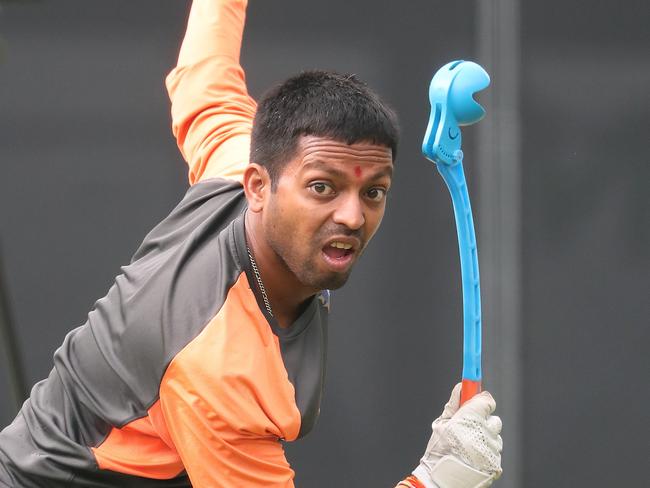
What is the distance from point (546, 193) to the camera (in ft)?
15.4

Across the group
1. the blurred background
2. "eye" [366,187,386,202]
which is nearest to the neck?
"eye" [366,187,386,202]

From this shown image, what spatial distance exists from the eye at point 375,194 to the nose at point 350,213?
63mm

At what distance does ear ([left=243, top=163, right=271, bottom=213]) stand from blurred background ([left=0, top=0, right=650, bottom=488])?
7.05ft

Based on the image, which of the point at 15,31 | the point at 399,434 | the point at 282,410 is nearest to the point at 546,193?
the point at 399,434

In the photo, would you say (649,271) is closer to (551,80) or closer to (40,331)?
(551,80)

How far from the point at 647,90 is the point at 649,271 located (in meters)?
0.70

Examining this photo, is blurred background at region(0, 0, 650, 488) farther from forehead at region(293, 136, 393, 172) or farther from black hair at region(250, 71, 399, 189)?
forehead at region(293, 136, 393, 172)

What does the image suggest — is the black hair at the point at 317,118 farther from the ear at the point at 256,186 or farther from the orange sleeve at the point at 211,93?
the orange sleeve at the point at 211,93

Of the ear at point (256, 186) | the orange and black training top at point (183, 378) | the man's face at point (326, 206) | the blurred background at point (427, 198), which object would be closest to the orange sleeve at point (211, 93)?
the orange and black training top at point (183, 378)

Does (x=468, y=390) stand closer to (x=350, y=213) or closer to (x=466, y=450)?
(x=466, y=450)

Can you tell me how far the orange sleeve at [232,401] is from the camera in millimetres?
2365

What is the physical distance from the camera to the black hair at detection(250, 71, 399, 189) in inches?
96.6

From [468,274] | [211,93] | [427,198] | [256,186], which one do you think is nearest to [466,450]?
[468,274]

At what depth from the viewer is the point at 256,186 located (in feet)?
8.42
